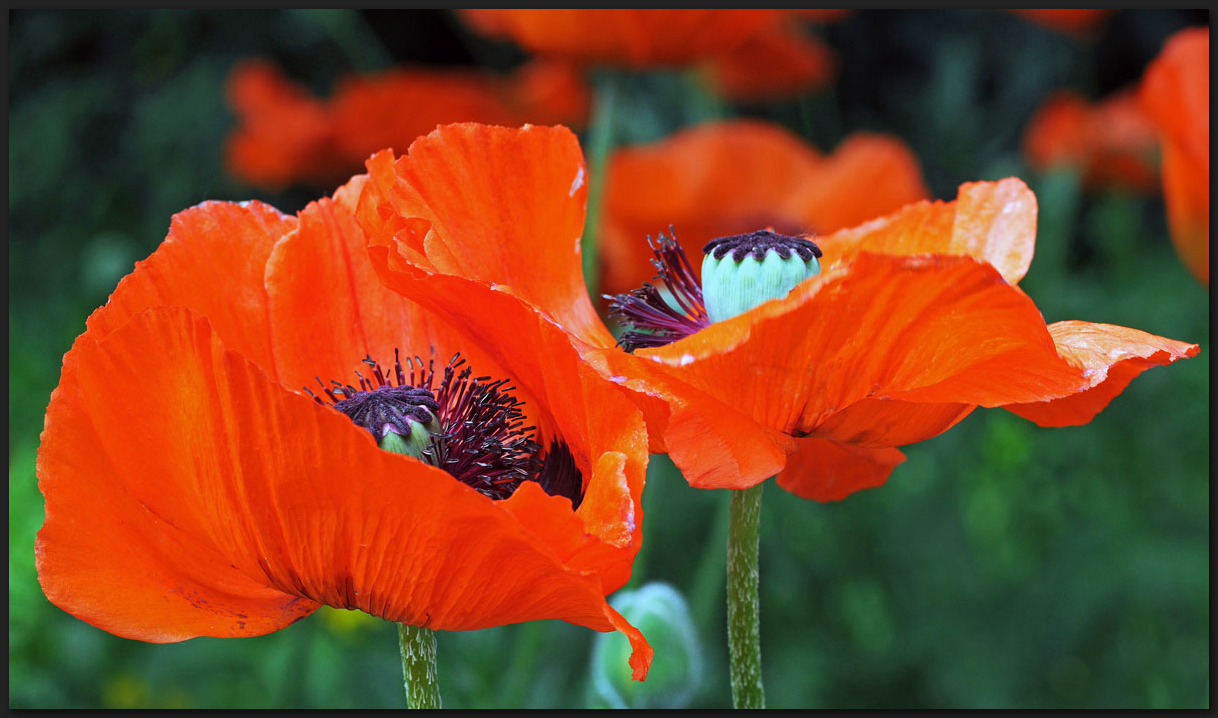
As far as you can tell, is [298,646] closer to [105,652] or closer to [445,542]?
[105,652]

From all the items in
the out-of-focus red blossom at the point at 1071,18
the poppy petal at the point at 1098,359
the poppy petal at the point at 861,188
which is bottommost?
the poppy petal at the point at 1098,359

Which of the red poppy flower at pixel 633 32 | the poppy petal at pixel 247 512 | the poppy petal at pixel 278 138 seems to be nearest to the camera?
the poppy petal at pixel 247 512

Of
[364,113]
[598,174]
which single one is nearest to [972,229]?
[598,174]

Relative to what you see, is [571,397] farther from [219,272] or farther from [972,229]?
[972,229]

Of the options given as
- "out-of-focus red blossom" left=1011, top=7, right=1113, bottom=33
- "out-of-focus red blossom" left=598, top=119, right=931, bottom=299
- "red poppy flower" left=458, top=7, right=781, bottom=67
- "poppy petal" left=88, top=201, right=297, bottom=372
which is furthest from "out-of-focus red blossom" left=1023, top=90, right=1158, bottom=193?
"poppy petal" left=88, top=201, right=297, bottom=372

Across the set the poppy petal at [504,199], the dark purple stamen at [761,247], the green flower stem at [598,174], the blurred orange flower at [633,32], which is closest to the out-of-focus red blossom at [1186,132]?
the blurred orange flower at [633,32]

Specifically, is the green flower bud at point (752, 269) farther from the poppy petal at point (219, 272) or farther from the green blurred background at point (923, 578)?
the green blurred background at point (923, 578)
